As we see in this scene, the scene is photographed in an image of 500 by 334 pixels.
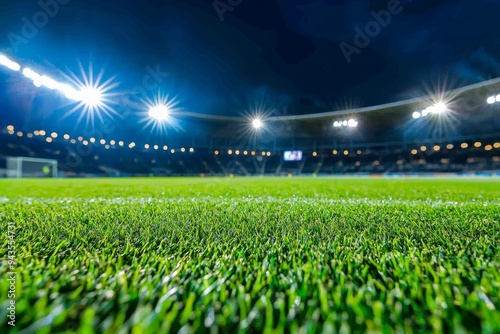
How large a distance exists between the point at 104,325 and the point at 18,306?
23 centimetres

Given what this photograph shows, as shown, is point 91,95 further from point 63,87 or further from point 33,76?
point 33,76

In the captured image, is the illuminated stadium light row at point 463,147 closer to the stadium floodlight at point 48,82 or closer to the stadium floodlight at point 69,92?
the stadium floodlight at point 69,92

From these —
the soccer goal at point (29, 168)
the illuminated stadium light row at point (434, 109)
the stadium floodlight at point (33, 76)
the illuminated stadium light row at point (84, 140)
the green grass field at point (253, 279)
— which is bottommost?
the green grass field at point (253, 279)

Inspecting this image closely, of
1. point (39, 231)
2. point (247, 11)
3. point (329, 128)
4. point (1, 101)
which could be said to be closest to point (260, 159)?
point (329, 128)

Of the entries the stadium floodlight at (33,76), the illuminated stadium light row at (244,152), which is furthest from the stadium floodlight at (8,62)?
the illuminated stadium light row at (244,152)

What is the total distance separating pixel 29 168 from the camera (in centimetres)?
1823

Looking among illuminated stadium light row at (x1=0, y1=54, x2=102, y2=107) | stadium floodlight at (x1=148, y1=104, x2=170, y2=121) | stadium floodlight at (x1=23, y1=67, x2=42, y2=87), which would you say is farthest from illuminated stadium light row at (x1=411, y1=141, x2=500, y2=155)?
stadium floodlight at (x1=23, y1=67, x2=42, y2=87)

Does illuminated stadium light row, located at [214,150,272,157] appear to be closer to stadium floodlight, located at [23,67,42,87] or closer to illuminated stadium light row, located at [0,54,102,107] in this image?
illuminated stadium light row, located at [0,54,102,107]

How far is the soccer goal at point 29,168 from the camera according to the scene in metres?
17.5

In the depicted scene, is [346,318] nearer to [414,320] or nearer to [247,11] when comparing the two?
[414,320]

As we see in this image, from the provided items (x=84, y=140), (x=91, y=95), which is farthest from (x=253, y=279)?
(x=84, y=140)

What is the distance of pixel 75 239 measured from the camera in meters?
1.01

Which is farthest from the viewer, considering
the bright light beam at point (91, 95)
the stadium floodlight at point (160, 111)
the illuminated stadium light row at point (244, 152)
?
the illuminated stadium light row at point (244, 152)

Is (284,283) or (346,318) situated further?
(284,283)
